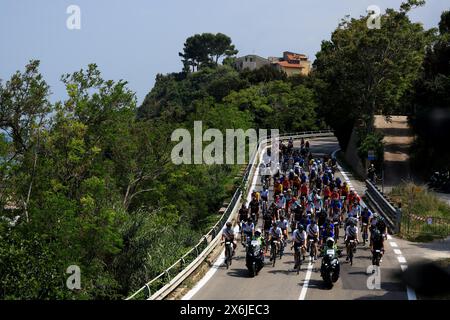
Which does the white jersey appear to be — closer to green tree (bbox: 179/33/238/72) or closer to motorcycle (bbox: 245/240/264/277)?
motorcycle (bbox: 245/240/264/277)

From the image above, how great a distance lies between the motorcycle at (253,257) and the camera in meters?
18.3

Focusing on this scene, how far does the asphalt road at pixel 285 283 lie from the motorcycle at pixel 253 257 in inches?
10.3

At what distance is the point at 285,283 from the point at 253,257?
129cm

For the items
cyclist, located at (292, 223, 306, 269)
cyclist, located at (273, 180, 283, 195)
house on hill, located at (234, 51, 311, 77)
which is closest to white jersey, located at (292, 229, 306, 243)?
cyclist, located at (292, 223, 306, 269)

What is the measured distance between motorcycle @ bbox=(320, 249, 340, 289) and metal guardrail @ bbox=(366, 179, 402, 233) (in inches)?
365

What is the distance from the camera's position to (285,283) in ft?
Answer: 58.0

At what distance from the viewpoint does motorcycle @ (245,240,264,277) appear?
18297 millimetres

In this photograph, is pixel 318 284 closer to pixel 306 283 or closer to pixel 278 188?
pixel 306 283

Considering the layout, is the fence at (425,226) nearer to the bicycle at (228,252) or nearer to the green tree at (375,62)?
the bicycle at (228,252)

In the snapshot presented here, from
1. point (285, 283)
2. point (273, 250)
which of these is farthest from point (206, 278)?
point (273, 250)

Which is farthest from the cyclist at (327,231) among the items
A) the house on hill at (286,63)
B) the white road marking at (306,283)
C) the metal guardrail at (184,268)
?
the house on hill at (286,63)

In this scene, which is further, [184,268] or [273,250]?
[273,250]

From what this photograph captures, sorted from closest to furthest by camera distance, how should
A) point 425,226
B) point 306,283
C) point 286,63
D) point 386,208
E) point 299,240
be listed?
1. point 306,283
2. point 299,240
3. point 425,226
4. point 386,208
5. point 286,63

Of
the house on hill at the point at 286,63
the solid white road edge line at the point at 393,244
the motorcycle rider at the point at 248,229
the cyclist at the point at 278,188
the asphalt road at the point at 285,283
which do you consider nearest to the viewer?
the asphalt road at the point at 285,283
